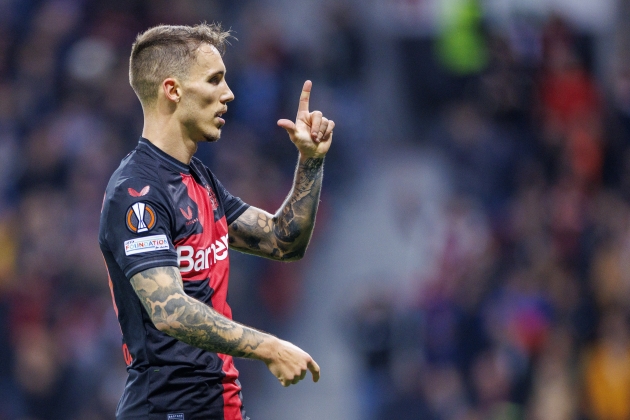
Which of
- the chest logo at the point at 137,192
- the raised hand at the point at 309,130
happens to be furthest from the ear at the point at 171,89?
the raised hand at the point at 309,130

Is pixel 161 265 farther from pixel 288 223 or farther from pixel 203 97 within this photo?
pixel 288 223

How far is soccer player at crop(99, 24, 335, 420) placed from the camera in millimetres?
3693

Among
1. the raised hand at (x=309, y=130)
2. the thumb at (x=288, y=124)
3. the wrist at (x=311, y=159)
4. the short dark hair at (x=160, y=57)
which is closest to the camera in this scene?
the short dark hair at (x=160, y=57)

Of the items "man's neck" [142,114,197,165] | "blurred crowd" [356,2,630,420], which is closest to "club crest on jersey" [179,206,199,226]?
"man's neck" [142,114,197,165]

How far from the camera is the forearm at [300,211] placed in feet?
15.1

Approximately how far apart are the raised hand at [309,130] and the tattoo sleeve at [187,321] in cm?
106

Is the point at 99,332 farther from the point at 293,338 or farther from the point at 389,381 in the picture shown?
the point at 389,381

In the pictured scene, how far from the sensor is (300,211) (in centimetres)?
462

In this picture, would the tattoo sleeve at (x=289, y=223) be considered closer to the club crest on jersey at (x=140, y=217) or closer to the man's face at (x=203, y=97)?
the man's face at (x=203, y=97)

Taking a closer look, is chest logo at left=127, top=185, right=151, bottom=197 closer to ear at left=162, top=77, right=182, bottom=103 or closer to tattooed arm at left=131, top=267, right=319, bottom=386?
tattooed arm at left=131, top=267, right=319, bottom=386

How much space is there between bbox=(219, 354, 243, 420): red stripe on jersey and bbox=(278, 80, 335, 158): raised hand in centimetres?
104

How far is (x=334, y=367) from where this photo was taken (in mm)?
10602

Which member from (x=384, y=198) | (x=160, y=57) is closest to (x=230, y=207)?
(x=160, y=57)

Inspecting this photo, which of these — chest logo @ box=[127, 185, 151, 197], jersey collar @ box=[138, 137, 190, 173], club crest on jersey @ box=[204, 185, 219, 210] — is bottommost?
club crest on jersey @ box=[204, 185, 219, 210]
